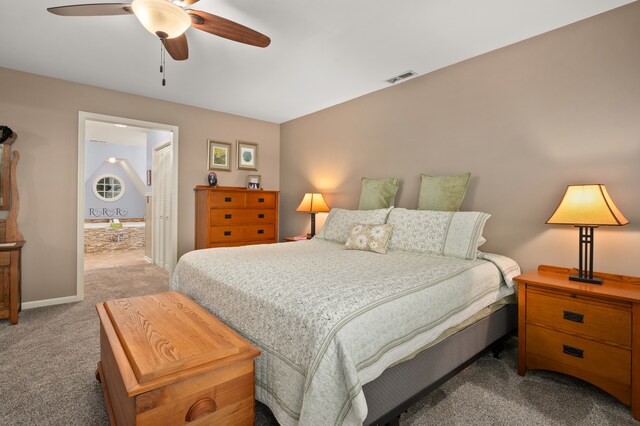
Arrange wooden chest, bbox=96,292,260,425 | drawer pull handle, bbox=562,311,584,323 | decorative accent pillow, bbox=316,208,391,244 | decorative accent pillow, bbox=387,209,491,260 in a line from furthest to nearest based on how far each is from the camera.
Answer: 1. decorative accent pillow, bbox=316,208,391,244
2. decorative accent pillow, bbox=387,209,491,260
3. drawer pull handle, bbox=562,311,584,323
4. wooden chest, bbox=96,292,260,425

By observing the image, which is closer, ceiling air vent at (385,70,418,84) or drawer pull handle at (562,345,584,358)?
drawer pull handle at (562,345,584,358)

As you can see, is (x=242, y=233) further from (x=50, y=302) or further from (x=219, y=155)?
(x=50, y=302)

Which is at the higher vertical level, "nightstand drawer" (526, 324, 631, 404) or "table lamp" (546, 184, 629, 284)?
"table lamp" (546, 184, 629, 284)

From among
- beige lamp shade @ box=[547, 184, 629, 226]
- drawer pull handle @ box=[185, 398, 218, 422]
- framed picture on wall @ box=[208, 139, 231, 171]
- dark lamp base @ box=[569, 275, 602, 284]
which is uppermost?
framed picture on wall @ box=[208, 139, 231, 171]

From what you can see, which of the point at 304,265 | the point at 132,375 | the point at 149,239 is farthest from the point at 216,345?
the point at 149,239

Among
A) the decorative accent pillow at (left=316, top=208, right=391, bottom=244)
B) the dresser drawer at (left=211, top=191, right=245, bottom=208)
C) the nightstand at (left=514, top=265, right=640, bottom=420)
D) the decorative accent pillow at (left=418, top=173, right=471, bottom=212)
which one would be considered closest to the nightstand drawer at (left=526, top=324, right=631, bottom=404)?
the nightstand at (left=514, top=265, right=640, bottom=420)

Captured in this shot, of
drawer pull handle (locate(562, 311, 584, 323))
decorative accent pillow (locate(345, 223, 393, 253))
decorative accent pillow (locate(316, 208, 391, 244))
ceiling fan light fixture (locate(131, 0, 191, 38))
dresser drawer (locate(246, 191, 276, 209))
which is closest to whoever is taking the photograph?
ceiling fan light fixture (locate(131, 0, 191, 38))

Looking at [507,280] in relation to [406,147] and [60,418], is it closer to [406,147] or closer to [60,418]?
[406,147]

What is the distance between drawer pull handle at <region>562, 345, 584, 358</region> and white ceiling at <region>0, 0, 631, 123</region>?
218cm

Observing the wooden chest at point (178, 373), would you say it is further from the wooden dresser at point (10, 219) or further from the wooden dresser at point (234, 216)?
the wooden dresser at point (234, 216)

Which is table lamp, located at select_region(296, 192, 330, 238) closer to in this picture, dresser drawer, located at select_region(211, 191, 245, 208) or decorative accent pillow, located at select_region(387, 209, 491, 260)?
dresser drawer, located at select_region(211, 191, 245, 208)

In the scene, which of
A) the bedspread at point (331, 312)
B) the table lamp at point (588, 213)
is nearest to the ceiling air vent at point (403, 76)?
the table lamp at point (588, 213)

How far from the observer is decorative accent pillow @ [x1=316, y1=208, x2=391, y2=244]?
10.1 feet

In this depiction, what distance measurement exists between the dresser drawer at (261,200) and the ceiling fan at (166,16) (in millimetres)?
2551
